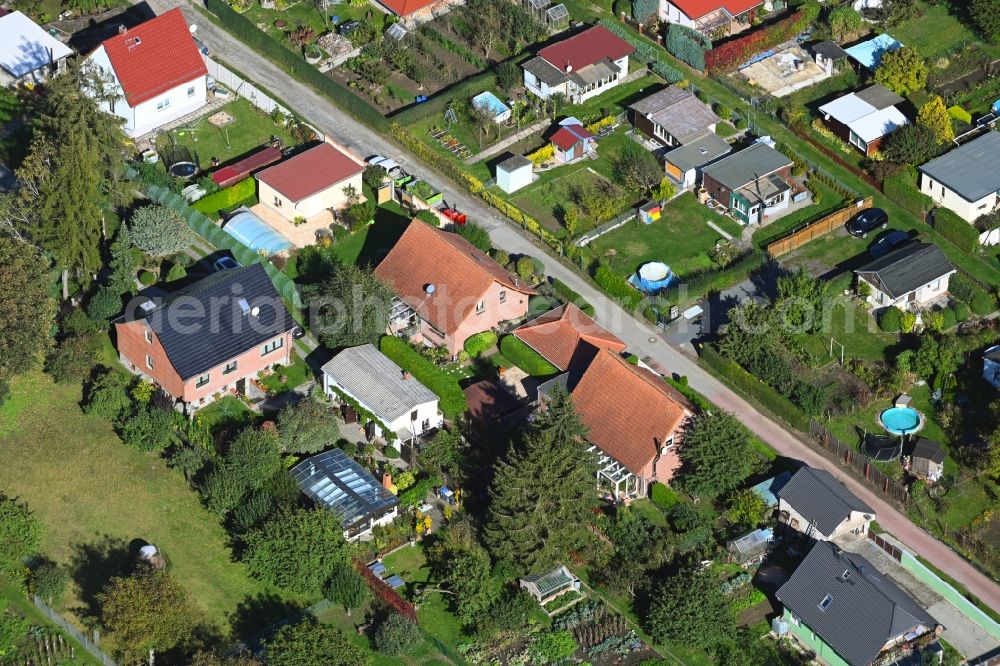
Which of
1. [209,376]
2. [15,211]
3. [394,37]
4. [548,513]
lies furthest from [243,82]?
[548,513]

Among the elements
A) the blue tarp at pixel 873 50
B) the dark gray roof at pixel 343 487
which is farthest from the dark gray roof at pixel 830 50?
the dark gray roof at pixel 343 487

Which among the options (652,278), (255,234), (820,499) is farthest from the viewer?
(255,234)

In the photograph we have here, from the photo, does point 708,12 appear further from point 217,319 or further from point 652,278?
point 217,319

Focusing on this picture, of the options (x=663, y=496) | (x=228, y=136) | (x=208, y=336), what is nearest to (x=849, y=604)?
(x=663, y=496)

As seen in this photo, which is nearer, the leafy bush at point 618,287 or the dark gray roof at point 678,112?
the leafy bush at point 618,287

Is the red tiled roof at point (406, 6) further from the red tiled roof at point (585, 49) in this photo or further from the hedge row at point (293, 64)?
the red tiled roof at point (585, 49)

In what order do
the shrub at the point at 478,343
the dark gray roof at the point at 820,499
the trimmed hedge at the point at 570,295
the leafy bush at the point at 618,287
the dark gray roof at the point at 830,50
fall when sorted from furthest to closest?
the dark gray roof at the point at 830,50
the leafy bush at the point at 618,287
the trimmed hedge at the point at 570,295
the shrub at the point at 478,343
the dark gray roof at the point at 820,499
